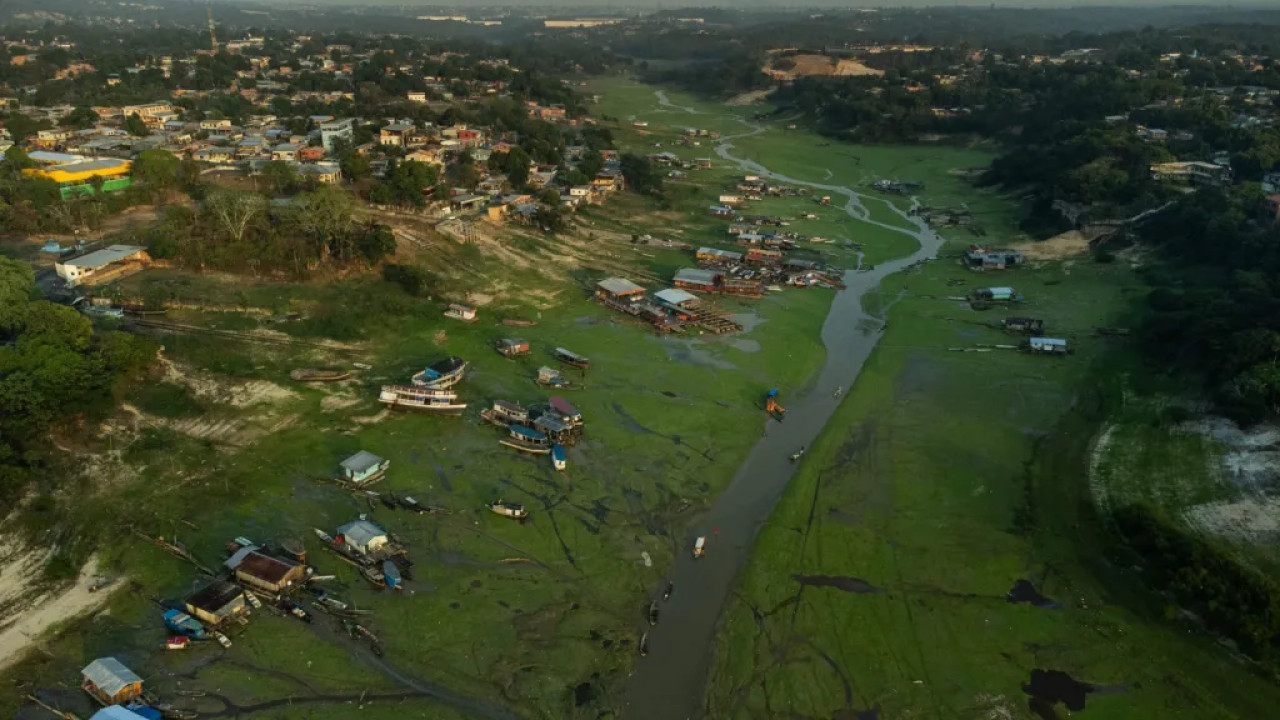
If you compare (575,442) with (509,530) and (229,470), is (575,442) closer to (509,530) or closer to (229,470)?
(509,530)

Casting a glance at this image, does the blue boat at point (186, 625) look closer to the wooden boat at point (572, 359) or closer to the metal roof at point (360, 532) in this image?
the metal roof at point (360, 532)

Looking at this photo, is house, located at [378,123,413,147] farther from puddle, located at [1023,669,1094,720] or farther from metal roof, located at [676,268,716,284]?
puddle, located at [1023,669,1094,720]

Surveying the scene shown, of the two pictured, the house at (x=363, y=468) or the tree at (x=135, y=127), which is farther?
Answer: the tree at (x=135, y=127)

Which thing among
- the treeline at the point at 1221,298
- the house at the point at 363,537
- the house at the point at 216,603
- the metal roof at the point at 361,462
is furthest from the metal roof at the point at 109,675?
the treeline at the point at 1221,298

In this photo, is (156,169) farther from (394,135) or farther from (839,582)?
(839,582)

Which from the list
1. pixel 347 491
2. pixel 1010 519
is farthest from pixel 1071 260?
pixel 347 491

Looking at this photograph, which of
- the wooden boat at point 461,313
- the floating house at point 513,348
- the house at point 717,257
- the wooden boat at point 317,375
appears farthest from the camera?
the house at point 717,257
